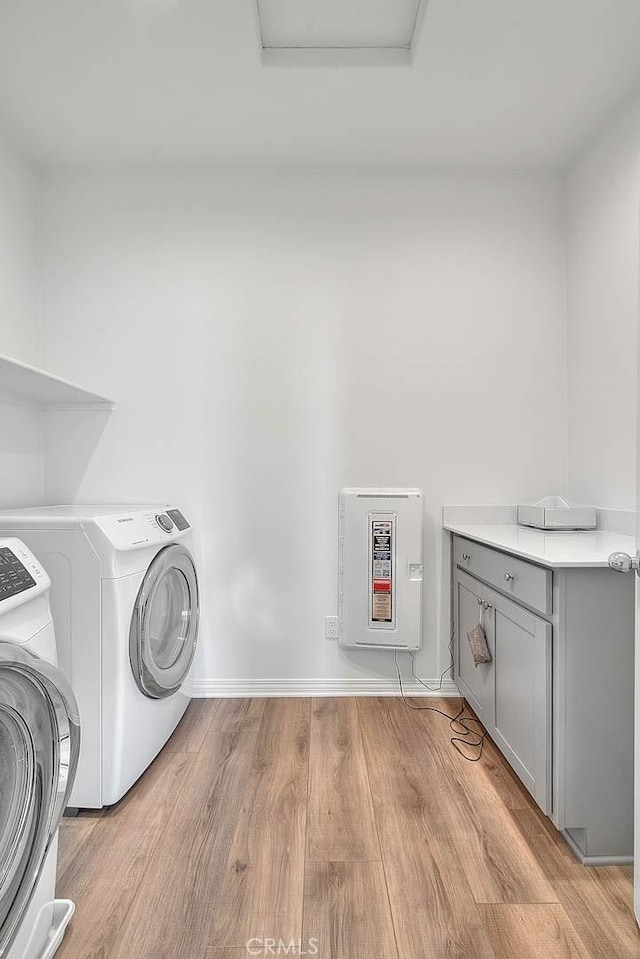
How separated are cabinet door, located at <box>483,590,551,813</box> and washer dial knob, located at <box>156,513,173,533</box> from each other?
123 centimetres

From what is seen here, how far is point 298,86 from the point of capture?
6.62 ft

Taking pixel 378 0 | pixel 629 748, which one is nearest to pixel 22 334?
pixel 378 0

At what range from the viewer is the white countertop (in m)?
1.44

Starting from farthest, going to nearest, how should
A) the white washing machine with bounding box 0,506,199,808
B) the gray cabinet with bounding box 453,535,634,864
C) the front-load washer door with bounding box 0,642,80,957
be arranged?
the white washing machine with bounding box 0,506,199,808
the gray cabinet with bounding box 453,535,634,864
the front-load washer door with bounding box 0,642,80,957

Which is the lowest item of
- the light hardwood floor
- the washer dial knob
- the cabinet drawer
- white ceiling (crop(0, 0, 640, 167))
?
the light hardwood floor

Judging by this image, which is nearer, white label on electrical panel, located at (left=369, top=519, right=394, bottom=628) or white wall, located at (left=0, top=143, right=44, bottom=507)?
white wall, located at (left=0, top=143, right=44, bottom=507)

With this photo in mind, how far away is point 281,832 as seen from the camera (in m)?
1.56

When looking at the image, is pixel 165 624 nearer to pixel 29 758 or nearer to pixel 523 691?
pixel 29 758

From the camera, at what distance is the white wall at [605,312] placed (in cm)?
209

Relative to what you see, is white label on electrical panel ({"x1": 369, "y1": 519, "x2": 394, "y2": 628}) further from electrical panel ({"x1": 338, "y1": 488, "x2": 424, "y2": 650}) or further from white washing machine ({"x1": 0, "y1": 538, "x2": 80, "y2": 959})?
white washing machine ({"x1": 0, "y1": 538, "x2": 80, "y2": 959})

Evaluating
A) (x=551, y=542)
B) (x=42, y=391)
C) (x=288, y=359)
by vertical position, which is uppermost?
(x=288, y=359)

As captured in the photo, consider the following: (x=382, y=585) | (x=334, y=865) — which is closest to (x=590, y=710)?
(x=334, y=865)

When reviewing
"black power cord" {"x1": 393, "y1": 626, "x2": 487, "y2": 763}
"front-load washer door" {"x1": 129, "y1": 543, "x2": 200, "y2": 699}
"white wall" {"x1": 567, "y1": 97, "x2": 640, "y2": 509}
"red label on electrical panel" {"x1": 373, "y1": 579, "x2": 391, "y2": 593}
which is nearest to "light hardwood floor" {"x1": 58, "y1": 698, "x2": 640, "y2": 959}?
"black power cord" {"x1": 393, "y1": 626, "x2": 487, "y2": 763}

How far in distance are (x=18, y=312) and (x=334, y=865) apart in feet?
7.98
